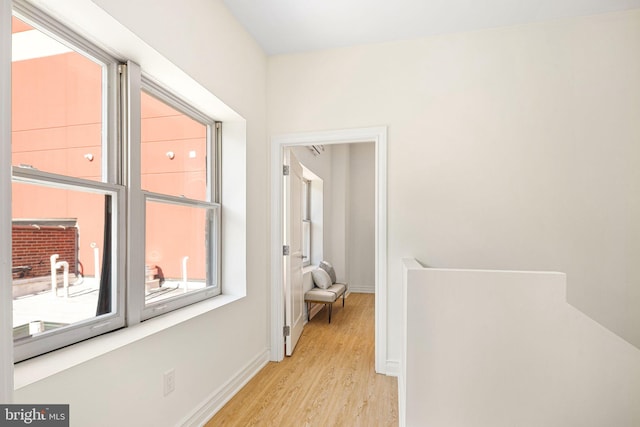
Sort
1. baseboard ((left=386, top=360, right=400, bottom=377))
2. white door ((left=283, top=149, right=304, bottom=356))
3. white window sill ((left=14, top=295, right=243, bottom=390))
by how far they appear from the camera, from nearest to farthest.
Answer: white window sill ((left=14, top=295, right=243, bottom=390))
baseboard ((left=386, top=360, right=400, bottom=377))
white door ((left=283, top=149, right=304, bottom=356))

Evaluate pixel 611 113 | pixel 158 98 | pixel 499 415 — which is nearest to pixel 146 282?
pixel 158 98

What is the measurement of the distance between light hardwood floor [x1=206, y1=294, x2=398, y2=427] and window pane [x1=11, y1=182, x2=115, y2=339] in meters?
1.12

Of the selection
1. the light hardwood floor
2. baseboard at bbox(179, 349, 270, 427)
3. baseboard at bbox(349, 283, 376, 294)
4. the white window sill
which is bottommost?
baseboard at bbox(349, 283, 376, 294)

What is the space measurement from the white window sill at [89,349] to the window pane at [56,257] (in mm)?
115

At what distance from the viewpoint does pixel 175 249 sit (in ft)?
7.02

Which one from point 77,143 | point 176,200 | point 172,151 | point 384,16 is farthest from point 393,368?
point 384,16

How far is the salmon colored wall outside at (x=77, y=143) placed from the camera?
130 centimetres

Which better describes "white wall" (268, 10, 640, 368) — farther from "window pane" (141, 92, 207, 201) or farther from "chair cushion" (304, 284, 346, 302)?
"chair cushion" (304, 284, 346, 302)

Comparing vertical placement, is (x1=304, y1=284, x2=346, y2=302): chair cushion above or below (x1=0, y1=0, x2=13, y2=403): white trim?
below

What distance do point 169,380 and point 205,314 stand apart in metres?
0.41

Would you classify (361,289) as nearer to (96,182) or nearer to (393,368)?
(393,368)

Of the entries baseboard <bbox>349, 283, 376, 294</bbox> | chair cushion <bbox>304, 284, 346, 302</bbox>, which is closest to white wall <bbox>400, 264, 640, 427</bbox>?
chair cushion <bbox>304, 284, 346, 302</bbox>

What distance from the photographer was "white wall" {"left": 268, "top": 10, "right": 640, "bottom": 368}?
241 centimetres

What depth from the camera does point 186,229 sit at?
2.26 metres
